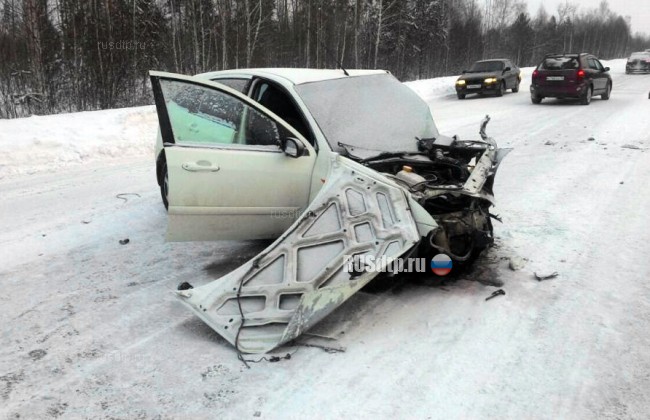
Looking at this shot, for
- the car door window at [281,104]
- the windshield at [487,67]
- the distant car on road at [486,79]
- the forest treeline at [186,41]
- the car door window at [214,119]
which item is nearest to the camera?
the car door window at [214,119]

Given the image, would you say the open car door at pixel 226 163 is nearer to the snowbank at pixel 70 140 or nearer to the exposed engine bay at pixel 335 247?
the exposed engine bay at pixel 335 247

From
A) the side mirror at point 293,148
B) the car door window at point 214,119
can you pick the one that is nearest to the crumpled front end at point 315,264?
the side mirror at point 293,148

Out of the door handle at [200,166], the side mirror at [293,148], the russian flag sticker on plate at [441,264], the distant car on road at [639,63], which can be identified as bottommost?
the russian flag sticker on plate at [441,264]

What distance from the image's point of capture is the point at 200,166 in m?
4.03

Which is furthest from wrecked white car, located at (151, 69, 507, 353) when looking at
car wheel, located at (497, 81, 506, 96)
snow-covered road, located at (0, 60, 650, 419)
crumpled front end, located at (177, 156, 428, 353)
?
car wheel, located at (497, 81, 506, 96)

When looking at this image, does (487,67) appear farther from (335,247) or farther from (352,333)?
(352,333)

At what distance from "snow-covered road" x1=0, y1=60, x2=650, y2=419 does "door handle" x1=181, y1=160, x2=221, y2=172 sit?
0.97 metres

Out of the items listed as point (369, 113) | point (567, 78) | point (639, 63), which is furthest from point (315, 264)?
point (639, 63)

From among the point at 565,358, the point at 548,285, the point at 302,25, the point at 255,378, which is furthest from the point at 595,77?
the point at 302,25

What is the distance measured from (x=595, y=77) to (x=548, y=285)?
1485 cm

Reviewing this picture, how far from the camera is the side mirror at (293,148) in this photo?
13.1 ft

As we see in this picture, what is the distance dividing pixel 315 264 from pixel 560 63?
15298 millimetres

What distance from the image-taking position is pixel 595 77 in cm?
1620

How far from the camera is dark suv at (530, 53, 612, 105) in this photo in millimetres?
15562
